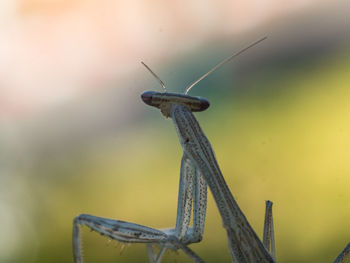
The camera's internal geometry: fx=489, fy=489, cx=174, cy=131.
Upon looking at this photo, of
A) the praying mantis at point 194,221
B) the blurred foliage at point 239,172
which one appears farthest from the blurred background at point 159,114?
the praying mantis at point 194,221

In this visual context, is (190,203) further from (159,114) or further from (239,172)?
(159,114)

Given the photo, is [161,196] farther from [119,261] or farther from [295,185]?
[295,185]

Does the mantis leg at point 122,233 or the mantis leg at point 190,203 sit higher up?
the mantis leg at point 190,203

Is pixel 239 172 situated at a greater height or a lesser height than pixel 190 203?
greater

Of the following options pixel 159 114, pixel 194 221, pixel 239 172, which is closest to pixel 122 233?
pixel 194 221

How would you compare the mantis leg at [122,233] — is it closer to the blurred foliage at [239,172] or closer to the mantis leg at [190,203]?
the mantis leg at [190,203]

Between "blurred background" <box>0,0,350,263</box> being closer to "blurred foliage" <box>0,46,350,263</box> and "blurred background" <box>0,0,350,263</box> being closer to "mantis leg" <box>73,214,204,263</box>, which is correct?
"blurred foliage" <box>0,46,350,263</box>

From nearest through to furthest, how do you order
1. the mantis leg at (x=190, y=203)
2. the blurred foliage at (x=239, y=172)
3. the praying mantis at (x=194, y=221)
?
the praying mantis at (x=194, y=221)
the mantis leg at (x=190, y=203)
the blurred foliage at (x=239, y=172)
